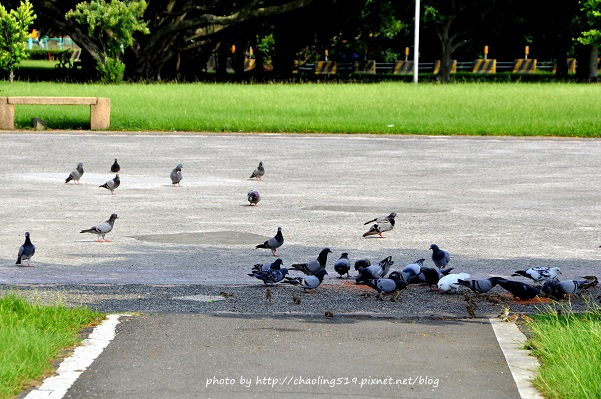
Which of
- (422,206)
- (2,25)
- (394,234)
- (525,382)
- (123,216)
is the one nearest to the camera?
(525,382)

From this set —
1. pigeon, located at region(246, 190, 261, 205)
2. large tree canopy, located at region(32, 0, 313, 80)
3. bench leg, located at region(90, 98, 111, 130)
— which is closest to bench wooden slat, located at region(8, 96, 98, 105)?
bench leg, located at region(90, 98, 111, 130)

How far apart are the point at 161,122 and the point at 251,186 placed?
46.3 ft

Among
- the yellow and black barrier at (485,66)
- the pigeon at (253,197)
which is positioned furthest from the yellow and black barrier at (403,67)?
the pigeon at (253,197)

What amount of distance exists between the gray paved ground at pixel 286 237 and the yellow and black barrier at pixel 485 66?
67284 millimetres

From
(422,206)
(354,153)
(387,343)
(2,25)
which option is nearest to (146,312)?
(387,343)

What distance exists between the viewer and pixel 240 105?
130ft

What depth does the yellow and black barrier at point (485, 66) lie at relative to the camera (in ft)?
304

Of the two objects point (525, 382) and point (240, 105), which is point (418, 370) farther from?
point (240, 105)

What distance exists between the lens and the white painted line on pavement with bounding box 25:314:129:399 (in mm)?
6588

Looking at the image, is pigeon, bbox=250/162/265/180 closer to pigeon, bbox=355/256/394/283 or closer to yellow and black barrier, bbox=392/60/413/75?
pigeon, bbox=355/256/394/283

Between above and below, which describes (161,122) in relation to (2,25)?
below

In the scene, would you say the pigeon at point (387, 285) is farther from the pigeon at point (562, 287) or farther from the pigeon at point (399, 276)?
the pigeon at point (562, 287)

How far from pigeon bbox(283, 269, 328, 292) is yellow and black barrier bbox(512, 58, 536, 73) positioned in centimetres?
8718

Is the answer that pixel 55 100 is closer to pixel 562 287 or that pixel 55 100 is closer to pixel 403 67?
pixel 562 287
